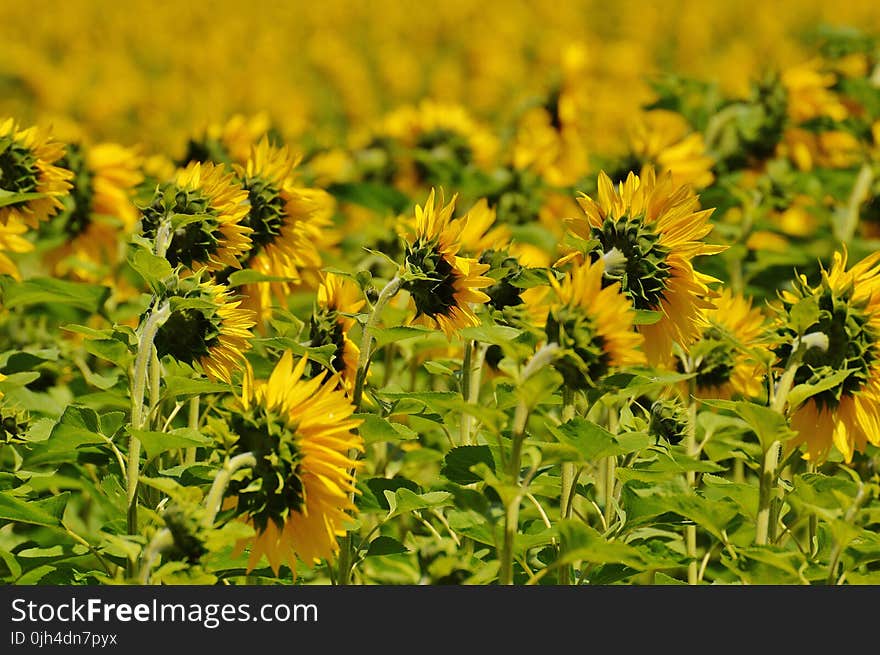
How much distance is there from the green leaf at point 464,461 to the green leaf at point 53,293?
29.3 inches

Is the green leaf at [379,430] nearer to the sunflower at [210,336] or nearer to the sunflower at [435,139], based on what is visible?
the sunflower at [210,336]

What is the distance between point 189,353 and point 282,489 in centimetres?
39

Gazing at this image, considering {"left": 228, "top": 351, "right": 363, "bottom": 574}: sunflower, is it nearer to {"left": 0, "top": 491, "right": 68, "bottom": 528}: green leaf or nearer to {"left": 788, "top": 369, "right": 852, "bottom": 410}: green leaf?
{"left": 0, "top": 491, "right": 68, "bottom": 528}: green leaf

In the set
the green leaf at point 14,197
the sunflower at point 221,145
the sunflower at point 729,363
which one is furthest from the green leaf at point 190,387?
the sunflower at point 221,145

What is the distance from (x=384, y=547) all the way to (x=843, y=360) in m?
0.71

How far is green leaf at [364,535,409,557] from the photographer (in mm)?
1846

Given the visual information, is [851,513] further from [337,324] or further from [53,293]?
[53,293]

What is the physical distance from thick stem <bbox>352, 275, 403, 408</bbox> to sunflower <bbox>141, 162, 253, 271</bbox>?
0.30 m

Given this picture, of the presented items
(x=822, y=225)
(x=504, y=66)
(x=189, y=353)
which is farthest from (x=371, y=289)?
(x=504, y=66)

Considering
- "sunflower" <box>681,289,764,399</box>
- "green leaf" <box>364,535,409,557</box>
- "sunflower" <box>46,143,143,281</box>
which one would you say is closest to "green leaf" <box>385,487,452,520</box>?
"green leaf" <box>364,535,409,557</box>

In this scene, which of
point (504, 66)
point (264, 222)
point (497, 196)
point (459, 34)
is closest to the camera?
point (264, 222)

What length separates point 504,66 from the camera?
896 cm

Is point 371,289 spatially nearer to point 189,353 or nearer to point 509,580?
point 189,353

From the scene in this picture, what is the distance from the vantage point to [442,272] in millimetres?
1682
